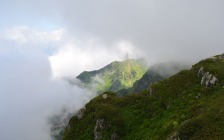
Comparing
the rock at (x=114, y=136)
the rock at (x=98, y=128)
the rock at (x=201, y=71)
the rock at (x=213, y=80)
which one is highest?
the rock at (x=201, y=71)

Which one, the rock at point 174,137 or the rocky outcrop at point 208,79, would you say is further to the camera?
the rocky outcrop at point 208,79

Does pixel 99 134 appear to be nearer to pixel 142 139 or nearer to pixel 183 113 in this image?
pixel 142 139

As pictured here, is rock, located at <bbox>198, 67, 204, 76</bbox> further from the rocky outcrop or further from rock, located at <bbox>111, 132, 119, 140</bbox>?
rock, located at <bbox>111, 132, 119, 140</bbox>

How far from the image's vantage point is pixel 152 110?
71688mm

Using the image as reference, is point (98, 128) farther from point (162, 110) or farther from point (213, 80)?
point (213, 80)

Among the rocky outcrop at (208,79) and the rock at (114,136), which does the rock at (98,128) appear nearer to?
the rock at (114,136)

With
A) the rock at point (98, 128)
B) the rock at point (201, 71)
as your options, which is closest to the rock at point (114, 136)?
the rock at point (98, 128)

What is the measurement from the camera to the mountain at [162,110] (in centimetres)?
5800

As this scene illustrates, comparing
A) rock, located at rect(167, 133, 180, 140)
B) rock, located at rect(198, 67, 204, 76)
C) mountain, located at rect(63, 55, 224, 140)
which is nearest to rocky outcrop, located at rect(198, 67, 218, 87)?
mountain, located at rect(63, 55, 224, 140)

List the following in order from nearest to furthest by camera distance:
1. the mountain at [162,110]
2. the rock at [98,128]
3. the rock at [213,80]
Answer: the mountain at [162,110]
the rock at [213,80]
the rock at [98,128]

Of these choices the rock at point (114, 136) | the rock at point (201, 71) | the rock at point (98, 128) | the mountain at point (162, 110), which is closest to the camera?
the mountain at point (162, 110)

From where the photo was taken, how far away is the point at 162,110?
2758 inches

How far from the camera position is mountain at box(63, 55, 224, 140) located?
58.0 meters

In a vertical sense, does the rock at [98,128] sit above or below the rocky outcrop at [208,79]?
below
